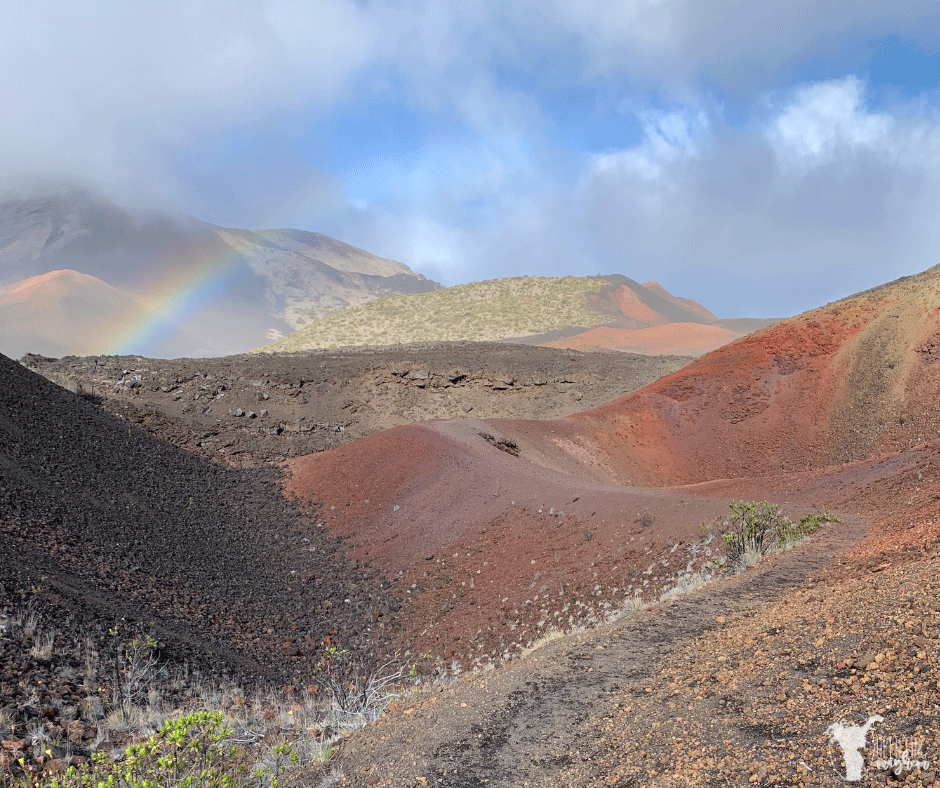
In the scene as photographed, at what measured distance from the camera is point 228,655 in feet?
23.4

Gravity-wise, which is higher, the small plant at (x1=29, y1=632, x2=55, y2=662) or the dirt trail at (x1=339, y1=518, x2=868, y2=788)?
the small plant at (x1=29, y1=632, x2=55, y2=662)

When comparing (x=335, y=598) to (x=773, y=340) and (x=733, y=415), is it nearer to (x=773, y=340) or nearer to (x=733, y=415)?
(x=733, y=415)

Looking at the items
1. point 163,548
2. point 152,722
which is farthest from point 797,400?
point 152,722

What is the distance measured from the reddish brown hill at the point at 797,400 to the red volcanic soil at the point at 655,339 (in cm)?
2334

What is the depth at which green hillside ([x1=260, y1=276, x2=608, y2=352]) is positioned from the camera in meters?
52.4

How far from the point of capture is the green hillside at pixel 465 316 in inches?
2063

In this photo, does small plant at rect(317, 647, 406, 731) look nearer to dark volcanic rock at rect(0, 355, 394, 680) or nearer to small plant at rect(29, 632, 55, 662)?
dark volcanic rock at rect(0, 355, 394, 680)

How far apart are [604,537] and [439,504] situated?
377 cm

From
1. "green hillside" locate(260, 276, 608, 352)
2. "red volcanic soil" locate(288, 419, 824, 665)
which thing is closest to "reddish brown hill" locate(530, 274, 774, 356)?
"green hillside" locate(260, 276, 608, 352)

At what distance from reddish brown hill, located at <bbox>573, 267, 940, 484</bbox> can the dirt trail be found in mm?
11899

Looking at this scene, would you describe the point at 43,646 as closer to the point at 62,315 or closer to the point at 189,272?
the point at 62,315

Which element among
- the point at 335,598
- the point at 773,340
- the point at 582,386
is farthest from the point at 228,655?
the point at 582,386

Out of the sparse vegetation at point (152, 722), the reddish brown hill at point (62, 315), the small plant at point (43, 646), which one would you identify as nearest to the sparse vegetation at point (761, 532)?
the sparse vegetation at point (152, 722)

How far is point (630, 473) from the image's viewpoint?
1745cm
